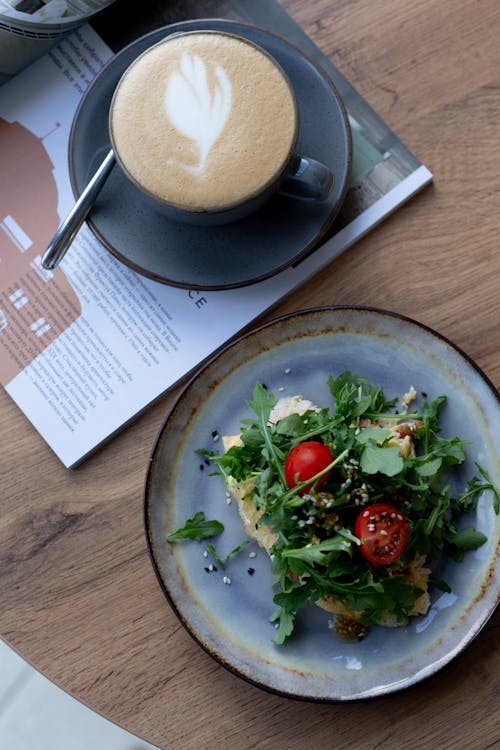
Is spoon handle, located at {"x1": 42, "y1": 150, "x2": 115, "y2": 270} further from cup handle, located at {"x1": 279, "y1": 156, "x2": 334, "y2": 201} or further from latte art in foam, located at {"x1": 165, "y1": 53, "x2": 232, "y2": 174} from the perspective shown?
cup handle, located at {"x1": 279, "y1": 156, "x2": 334, "y2": 201}

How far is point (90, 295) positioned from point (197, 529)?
0.34 metres

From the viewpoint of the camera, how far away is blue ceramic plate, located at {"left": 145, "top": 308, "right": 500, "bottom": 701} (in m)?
0.90

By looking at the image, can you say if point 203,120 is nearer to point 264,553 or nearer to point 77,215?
point 77,215

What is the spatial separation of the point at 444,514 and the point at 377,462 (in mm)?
162

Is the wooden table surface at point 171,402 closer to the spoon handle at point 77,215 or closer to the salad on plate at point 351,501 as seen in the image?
the salad on plate at point 351,501

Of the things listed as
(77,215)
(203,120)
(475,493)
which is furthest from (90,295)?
(475,493)

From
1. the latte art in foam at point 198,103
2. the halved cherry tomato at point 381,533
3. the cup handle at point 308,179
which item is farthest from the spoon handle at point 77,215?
the halved cherry tomato at point 381,533

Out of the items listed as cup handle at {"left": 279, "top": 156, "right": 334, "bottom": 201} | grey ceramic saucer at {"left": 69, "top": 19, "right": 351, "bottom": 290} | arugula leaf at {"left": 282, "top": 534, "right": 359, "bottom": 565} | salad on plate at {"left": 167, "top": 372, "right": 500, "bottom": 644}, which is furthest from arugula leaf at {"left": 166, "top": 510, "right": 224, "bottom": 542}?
cup handle at {"left": 279, "top": 156, "right": 334, "bottom": 201}

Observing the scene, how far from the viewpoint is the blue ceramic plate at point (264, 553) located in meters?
0.90

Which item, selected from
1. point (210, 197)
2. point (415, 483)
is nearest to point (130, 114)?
point (210, 197)

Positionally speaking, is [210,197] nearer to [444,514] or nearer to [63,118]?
[63,118]

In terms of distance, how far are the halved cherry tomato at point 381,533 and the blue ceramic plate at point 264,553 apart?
13cm

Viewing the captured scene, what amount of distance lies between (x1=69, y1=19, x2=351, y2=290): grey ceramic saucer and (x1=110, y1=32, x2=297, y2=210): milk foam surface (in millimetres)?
86

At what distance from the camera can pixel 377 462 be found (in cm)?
82
